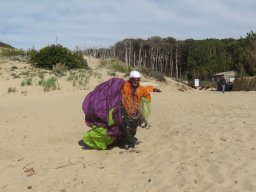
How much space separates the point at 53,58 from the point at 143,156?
76.4 feet

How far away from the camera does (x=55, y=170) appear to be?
713 centimetres

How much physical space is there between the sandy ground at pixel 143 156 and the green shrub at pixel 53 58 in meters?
16.9

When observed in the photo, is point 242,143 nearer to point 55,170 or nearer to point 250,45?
point 55,170

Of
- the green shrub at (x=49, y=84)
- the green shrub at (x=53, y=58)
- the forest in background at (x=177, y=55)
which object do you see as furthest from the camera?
the forest in background at (x=177, y=55)

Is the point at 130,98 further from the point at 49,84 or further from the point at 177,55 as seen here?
the point at 177,55

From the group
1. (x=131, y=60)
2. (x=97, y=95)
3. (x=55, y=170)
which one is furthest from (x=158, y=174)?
(x=131, y=60)

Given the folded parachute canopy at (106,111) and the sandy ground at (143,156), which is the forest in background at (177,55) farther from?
the folded parachute canopy at (106,111)

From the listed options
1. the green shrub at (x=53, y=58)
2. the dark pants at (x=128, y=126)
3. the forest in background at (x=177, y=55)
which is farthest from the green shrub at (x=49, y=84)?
the forest in background at (x=177, y=55)

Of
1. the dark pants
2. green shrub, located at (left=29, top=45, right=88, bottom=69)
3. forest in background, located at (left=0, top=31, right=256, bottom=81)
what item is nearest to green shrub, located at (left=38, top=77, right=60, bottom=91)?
green shrub, located at (left=29, top=45, right=88, bottom=69)

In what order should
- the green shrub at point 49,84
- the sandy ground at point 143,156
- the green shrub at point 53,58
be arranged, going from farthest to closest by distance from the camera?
the green shrub at point 53,58
the green shrub at point 49,84
the sandy ground at point 143,156

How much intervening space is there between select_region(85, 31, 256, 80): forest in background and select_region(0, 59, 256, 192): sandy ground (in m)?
49.2

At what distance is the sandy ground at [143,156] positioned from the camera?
19.5 feet

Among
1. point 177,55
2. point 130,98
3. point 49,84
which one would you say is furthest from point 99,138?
point 177,55

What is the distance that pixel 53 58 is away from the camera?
1187 inches
